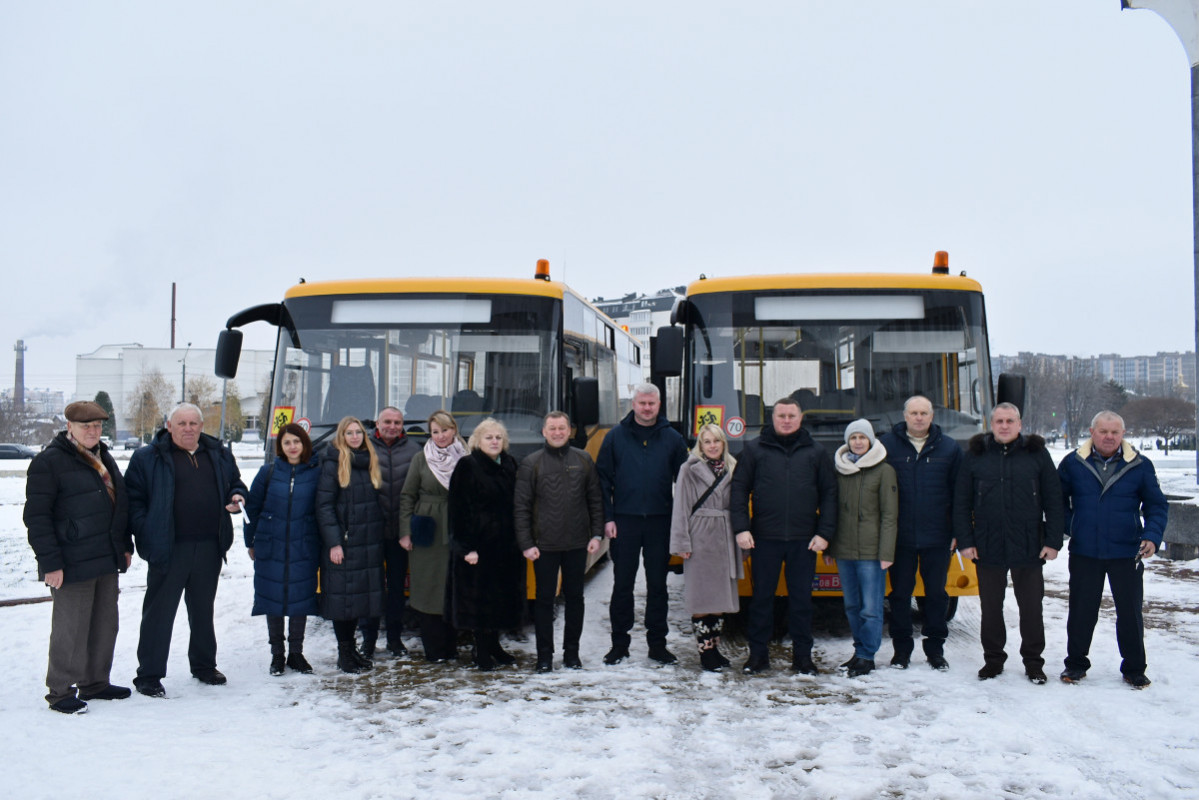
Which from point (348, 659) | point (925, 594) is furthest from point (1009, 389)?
point (348, 659)

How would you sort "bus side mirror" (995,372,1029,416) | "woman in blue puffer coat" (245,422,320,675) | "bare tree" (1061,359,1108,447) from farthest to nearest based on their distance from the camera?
"bare tree" (1061,359,1108,447)
"bus side mirror" (995,372,1029,416)
"woman in blue puffer coat" (245,422,320,675)

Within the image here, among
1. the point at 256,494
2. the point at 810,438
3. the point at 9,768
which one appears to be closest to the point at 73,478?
the point at 256,494

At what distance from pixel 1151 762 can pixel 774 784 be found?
195 cm

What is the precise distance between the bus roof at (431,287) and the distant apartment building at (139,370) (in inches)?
3586

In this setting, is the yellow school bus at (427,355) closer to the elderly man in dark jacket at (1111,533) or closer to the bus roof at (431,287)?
the bus roof at (431,287)

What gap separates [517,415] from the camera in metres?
7.73

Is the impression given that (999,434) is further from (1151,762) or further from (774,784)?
(774,784)

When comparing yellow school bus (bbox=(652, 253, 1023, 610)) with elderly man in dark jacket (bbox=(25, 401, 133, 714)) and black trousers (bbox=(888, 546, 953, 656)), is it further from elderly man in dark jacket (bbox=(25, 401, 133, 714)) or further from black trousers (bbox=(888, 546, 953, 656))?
elderly man in dark jacket (bbox=(25, 401, 133, 714))

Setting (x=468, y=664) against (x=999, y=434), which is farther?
(x=468, y=664)

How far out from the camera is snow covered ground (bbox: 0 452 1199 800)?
451 centimetres

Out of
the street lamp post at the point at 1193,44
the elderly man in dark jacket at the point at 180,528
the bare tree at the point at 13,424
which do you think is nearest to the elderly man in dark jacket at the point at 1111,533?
the elderly man in dark jacket at the point at 180,528

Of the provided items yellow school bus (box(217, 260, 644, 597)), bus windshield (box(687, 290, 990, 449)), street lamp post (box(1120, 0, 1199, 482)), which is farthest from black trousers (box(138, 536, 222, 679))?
street lamp post (box(1120, 0, 1199, 482))

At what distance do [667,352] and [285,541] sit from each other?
124 inches

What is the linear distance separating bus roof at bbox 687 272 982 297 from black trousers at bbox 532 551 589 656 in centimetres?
251
